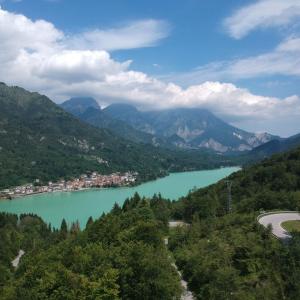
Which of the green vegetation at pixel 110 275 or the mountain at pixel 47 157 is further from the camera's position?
the mountain at pixel 47 157

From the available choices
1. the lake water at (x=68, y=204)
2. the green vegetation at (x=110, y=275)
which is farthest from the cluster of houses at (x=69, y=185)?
the green vegetation at (x=110, y=275)

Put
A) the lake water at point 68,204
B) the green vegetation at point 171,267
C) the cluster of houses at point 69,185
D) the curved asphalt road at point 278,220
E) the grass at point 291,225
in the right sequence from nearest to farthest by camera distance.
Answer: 1. the green vegetation at point 171,267
2. the curved asphalt road at point 278,220
3. the grass at point 291,225
4. the lake water at point 68,204
5. the cluster of houses at point 69,185

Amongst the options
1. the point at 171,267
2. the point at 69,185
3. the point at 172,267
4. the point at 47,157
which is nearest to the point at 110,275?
the point at 171,267

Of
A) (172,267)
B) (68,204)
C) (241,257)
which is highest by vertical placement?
(241,257)

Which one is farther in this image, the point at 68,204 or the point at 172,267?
the point at 68,204

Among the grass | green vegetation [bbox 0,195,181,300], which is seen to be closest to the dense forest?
green vegetation [bbox 0,195,181,300]

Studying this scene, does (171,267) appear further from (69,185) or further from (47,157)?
(47,157)

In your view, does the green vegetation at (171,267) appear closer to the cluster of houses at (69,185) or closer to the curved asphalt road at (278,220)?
the curved asphalt road at (278,220)

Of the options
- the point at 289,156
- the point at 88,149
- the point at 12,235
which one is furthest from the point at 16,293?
the point at 88,149

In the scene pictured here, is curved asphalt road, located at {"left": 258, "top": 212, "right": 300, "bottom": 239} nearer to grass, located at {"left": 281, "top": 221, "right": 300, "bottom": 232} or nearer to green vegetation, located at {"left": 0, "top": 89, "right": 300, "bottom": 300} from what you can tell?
grass, located at {"left": 281, "top": 221, "right": 300, "bottom": 232}

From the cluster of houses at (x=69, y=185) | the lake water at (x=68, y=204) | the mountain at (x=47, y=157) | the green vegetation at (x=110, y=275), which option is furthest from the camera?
the mountain at (x=47, y=157)
